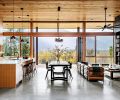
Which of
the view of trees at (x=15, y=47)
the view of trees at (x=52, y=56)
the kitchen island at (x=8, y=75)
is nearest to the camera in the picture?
the kitchen island at (x=8, y=75)

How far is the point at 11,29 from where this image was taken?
623 inches

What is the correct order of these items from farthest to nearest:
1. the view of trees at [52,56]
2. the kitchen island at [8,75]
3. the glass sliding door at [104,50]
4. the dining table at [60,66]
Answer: the view of trees at [52,56]
the glass sliding door at [104,50]
the dining table at [60,66]
the kitchen island at [8,75]

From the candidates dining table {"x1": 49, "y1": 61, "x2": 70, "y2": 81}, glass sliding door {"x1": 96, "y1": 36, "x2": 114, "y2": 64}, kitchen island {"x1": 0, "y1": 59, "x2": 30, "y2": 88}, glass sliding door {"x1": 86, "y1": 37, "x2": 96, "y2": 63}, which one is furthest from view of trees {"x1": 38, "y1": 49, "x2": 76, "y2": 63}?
kitchen island {"x1": 0, "y1": 59, "x2": 30, "y2": 88}

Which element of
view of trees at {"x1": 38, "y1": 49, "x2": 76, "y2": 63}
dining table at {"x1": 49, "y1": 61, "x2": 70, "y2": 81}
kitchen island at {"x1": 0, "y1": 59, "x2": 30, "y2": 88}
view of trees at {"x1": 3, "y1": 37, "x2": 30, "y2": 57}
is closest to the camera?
kitchen island at {"x1": 0, "y1": 59, "x2": 30, "y2": 88}

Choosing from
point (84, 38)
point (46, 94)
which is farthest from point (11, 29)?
point (46, 94)

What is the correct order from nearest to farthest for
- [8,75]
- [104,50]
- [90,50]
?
1. [8,75]
2. [90,50]
3. [104,50]

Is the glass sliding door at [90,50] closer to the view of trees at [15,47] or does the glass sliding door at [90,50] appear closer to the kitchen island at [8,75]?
the view of trees at [15,47]

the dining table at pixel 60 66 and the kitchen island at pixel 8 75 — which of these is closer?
the kitchen island at pixel 8 75

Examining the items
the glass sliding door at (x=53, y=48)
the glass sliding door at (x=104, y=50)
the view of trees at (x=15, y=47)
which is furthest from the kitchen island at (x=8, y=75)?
the glass sliding door at (x=104, y=50)

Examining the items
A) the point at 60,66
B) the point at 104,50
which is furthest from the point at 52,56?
the point at 60,66

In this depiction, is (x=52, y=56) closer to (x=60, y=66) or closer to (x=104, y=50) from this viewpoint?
(x=104, y=50)

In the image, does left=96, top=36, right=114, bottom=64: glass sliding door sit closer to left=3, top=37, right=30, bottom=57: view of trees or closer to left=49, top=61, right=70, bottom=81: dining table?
left=3, top=37, right=30, bottom=57: view of trees

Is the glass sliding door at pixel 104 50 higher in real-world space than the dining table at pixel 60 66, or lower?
higher

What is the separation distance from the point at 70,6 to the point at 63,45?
23.3 feet
